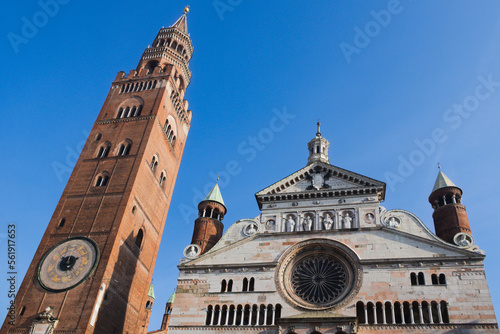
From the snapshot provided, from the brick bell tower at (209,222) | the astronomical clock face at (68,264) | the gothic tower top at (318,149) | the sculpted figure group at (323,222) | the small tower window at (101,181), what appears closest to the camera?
the sculpted figure group at (323,222)

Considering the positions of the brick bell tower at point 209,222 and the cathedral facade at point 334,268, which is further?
the brick bell tower at point 209,222

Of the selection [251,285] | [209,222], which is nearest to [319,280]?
[251,285]

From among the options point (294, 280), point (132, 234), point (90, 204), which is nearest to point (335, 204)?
point (294, 280)

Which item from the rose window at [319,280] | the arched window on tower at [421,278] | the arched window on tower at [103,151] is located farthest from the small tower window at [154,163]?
the arched window on tower at [421,278]

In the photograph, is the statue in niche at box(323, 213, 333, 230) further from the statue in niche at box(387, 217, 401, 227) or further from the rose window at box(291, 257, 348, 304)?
the statue in niche at box(387, 217, 401, 227)

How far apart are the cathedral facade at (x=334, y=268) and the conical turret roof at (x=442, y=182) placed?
0.52 feet

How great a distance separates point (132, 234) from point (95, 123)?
41.4ft

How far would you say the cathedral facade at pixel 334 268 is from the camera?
23.9 meters

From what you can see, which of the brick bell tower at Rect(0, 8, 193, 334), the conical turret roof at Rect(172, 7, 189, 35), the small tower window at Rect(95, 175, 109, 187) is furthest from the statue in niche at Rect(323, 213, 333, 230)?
the conical turret roof at Rect(172, 7, 189, 35)

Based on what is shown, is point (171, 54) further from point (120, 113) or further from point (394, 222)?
point (394, 222)

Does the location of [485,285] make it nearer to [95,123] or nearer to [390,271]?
[390,271]

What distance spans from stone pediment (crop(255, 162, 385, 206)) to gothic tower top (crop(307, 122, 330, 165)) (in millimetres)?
6505

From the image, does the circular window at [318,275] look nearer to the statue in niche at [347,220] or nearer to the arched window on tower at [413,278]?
the statue in niche at [347,220]

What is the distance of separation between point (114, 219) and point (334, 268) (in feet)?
53.6
